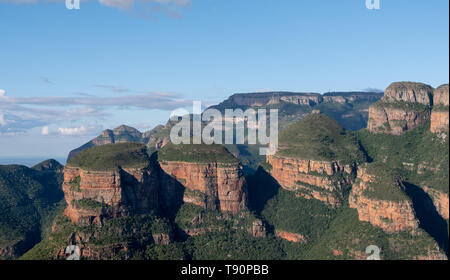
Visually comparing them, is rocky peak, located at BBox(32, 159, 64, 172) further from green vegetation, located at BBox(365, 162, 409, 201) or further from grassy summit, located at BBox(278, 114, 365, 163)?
green vegetation, located at BBox(365, 162, 409, 201)

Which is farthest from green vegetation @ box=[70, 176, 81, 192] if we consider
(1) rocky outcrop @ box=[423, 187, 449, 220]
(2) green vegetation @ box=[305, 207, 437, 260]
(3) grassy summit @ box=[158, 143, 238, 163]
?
(1) rocky outcrop @ box=[423, 187, 449, 220]

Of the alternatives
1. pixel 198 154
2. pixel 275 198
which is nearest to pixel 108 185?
pixel 198 154

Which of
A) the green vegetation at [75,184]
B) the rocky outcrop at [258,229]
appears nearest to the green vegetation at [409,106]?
the rocky outcrop at [258,229]

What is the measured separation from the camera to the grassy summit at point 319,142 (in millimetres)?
108075

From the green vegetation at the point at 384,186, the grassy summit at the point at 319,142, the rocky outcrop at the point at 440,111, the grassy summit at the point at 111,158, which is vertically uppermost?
the rocky outcrop at the point at 440,111

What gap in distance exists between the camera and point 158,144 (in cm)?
17062

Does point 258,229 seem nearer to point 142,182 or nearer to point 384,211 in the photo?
point 384,211

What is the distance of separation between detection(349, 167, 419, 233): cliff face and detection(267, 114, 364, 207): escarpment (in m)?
13.7

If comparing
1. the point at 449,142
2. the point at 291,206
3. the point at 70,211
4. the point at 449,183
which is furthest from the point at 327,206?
the point at 70,211

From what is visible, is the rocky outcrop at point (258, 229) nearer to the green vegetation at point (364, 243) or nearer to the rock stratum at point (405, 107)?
the green vegetation at point (364, 243)

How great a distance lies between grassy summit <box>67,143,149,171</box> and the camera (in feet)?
278

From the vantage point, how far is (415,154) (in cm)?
11238

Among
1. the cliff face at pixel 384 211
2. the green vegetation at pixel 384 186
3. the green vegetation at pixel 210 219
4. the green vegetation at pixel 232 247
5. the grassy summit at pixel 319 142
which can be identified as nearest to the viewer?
the cliff face at pixel 384 211
